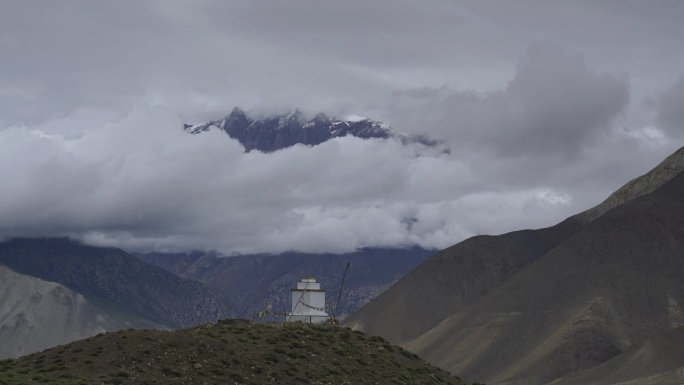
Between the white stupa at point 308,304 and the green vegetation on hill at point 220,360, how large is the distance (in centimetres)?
1201

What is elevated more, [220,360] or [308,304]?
[308,304]

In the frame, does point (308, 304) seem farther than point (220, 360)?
Yes

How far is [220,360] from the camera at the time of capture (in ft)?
221

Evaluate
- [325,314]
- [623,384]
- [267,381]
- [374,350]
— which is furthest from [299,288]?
[623,384]

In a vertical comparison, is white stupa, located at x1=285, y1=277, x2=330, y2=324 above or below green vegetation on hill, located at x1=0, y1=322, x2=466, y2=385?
above

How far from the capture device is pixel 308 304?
94125mm

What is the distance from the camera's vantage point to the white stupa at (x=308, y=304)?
93312mm

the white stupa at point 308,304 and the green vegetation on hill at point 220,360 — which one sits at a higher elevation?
the white stupa at point 308,304

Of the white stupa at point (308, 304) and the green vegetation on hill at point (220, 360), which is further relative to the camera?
the white stupa at point (308, 304)

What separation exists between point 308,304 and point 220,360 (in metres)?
27.2

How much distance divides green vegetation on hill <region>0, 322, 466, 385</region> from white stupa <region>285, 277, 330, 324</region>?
12.0 m

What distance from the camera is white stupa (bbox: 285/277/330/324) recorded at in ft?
306

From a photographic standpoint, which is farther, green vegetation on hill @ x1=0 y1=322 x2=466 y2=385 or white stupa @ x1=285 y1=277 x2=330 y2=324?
white stupa @ x1=285 y1=277 x2=330 y2=324

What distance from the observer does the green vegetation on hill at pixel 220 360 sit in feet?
209
